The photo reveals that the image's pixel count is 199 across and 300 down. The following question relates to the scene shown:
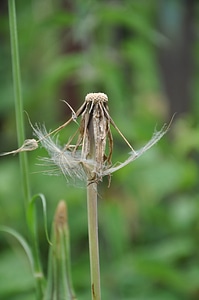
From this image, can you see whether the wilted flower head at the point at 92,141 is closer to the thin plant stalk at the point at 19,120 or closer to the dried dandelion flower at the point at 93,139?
the dried dandelion flower at the point at 93,139

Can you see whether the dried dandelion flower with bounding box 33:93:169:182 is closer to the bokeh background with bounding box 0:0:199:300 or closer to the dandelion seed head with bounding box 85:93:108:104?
the dandelion seed head with bounding box 85:93:108:104

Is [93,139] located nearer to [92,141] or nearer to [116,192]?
[92,141]

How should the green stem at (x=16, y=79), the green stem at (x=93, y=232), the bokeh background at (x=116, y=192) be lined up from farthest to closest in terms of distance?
the bokeh background at (x=116, y=192) → the green stem at (x=16, y=79) → the green stem at (x=93, y=232)

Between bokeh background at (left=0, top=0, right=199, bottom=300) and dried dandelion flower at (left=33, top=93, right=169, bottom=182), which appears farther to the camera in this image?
bokeh background at (left=0, top=0, right=199, bottom=300)

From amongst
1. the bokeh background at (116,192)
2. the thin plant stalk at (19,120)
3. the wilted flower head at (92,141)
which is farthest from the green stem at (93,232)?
the bokeh background at (116,192)

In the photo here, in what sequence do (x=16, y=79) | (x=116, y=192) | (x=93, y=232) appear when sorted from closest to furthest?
1. (x=93, y=232)
2. (x=16, y=79)
3. (x=116, y=192)

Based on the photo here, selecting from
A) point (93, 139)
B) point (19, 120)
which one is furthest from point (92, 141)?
point (19, 120)

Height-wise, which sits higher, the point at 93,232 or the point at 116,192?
the point at 116,192

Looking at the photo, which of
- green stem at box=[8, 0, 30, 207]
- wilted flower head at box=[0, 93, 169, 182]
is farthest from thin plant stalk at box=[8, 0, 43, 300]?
wilted flower head at box=[0, 93, 169, 182]

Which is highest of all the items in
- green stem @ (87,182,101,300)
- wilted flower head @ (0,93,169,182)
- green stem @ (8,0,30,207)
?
green stem @ (8,0,30,207)

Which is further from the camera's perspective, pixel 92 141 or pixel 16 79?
pixel 16 79

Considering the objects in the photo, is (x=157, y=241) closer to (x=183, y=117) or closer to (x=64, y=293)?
(x=183, y=117)
